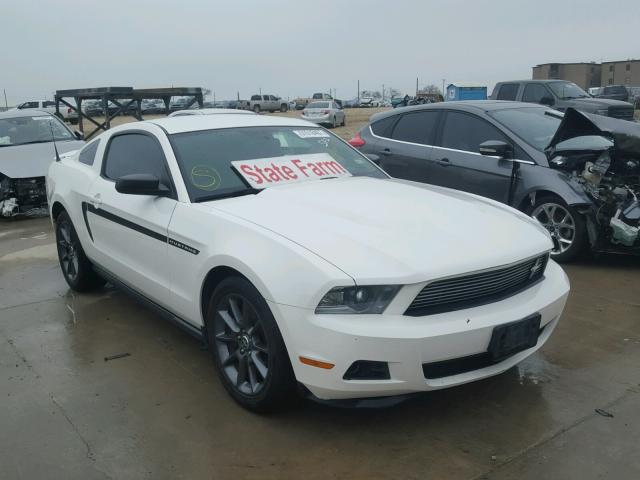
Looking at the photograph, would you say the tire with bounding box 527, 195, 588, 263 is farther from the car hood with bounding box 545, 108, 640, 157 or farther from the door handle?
the door handle

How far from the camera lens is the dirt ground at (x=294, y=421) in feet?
9.01

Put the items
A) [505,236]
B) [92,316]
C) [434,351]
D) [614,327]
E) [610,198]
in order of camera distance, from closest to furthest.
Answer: [434,351]
[505,236]
[614,327]
[92,316]
[610,198]

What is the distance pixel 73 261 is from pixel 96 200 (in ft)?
3.25

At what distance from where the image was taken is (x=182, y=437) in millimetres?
3020

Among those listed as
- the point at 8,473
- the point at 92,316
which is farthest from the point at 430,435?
the point at 92,316

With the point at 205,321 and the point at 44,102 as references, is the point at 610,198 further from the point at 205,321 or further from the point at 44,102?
the point at 44,102

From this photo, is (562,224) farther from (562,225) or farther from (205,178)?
(205,178)

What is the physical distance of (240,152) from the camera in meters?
4.03

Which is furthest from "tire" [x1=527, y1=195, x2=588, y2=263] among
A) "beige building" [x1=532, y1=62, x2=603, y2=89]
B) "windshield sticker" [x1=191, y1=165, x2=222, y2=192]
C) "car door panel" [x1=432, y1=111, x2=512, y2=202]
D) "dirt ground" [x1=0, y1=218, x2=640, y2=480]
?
"beige building" [x1=532, y1=62, x2=603, y2=89]

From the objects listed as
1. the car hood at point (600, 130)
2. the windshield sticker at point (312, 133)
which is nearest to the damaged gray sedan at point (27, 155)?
the windshield sticker at point (312, 133)

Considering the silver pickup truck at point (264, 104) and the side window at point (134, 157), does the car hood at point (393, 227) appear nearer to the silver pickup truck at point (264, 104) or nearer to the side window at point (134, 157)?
the side window at point (134, 157)

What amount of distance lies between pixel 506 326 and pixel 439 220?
71cm

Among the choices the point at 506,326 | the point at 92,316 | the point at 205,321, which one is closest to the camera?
the point at 506,326

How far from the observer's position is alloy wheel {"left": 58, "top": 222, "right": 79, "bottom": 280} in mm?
5223
